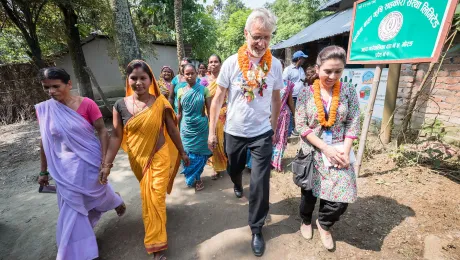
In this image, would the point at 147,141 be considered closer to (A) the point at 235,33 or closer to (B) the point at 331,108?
(B) the point at 331,108

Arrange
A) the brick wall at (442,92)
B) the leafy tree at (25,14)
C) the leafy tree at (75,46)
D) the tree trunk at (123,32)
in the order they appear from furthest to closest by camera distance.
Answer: the leafy tree at (75,46) < the leafy tree at (25,14) < the tree trunk at (123,32) < the brick wall at (442,92)

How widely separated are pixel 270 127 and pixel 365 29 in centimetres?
210

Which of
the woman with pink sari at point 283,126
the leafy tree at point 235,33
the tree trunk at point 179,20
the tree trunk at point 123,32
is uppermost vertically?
the leafy tree at point 235,33

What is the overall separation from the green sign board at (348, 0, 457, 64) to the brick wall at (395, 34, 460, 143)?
1.17 m

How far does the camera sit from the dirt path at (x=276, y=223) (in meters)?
2.12

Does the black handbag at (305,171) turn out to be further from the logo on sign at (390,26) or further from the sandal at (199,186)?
the logo on sign at (390,26)

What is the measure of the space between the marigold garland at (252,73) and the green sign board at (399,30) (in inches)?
68.3

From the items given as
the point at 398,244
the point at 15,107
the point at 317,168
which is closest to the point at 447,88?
the point at 398,244

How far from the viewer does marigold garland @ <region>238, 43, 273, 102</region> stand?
6.61ft

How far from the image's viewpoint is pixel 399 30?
2.67 m

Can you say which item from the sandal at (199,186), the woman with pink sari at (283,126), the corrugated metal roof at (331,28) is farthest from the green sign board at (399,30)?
the corrugated metal roof at (331,28)

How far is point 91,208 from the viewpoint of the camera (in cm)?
210

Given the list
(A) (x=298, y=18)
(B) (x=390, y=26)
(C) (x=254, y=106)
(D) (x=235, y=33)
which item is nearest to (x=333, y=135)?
(C) (x=254, y=106)

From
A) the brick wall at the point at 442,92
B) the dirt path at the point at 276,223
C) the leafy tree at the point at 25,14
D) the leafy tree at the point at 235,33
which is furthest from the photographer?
the leafy tree at the point at 235,33
